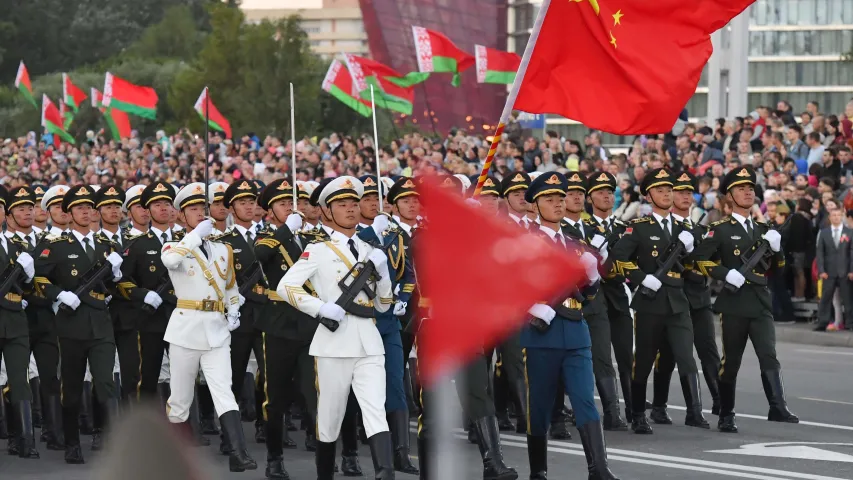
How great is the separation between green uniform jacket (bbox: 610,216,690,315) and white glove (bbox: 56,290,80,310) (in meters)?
4.09

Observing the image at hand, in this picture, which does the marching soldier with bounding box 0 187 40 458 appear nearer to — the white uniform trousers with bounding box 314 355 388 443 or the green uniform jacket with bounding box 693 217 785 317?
the white uniform trousers with bounding box 314 355 388 443

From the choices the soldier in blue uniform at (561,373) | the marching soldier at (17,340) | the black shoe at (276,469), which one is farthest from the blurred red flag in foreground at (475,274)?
the marching soldier at (17,340)

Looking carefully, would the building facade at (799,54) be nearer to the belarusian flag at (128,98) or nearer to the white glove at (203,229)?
the belarusian flag at (128,98)

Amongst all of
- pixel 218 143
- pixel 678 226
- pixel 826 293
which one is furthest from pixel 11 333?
pixel 218 143

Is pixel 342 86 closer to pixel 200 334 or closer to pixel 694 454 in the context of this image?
pixel 694 454

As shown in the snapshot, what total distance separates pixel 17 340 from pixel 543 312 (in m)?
4.09

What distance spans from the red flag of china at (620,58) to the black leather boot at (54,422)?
439 centimetres

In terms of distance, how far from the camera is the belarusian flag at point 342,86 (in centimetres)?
3177

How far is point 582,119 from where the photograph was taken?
924cm

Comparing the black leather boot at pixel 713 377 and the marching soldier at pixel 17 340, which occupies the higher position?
the marching soldier at pixel 17 340

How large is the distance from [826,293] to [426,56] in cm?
1243

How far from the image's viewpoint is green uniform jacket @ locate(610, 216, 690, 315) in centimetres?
1244

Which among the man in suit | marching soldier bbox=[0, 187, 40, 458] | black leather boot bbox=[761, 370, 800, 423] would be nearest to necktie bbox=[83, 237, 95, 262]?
marching soldier bbox=[0, 187, 40, 458]

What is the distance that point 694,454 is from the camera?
438 inches
